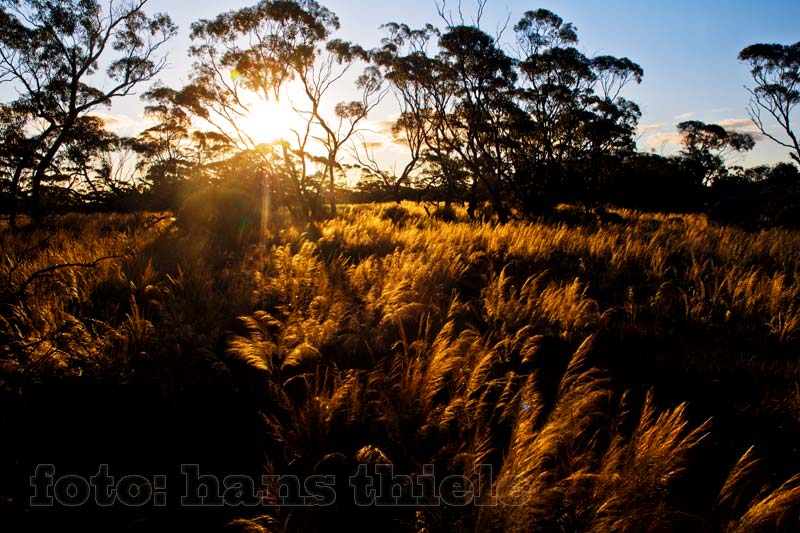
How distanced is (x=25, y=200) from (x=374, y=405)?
16.8 metres

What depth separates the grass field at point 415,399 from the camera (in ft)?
6.70

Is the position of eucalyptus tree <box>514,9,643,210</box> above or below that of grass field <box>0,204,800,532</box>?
above

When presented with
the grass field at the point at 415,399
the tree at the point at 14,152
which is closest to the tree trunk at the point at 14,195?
the tree at the point at 14,152

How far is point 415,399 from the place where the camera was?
9.42 ft

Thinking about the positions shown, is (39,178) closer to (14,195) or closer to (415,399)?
(14,195)

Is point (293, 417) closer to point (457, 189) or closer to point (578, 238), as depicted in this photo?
point (578, 238)

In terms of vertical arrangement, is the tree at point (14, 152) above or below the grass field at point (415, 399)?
above

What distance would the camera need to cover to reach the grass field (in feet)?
6.70

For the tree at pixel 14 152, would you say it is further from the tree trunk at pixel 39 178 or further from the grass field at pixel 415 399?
the grass field at pixel 415 399

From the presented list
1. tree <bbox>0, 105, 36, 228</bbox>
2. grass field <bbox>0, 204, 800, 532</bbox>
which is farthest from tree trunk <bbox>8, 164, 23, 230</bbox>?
grass field <bbox>0, 204, 800, 532</bbox>

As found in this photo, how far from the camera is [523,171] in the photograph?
2877 centimetres

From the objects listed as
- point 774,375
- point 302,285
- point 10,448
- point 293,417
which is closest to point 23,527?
point 10,448

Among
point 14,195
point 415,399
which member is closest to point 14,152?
point 14,195

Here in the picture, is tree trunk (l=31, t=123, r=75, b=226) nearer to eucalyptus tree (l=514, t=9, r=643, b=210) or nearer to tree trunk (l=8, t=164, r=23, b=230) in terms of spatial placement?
tree trunk (l=8, t=164, r=23, b=230)
